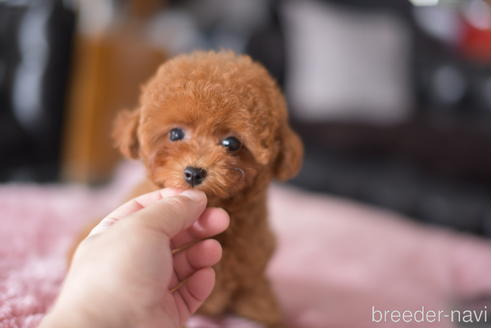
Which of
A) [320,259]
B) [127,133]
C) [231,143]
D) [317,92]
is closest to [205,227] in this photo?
[231,143]

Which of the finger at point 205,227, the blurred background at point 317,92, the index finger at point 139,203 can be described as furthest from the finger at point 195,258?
the blurred background at point 317,92

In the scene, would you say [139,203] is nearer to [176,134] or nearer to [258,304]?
[176,134]

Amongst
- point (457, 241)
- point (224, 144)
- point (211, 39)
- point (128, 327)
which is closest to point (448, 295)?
point (457, 241)

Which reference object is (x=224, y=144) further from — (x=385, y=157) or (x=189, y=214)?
(x=385, y=157)

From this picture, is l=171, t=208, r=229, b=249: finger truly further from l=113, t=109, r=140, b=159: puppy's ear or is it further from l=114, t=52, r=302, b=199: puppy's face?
l=113, t=109, r=140, b=159: puppy's ear

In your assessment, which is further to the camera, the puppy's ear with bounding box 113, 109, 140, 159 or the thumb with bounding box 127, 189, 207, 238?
the puppy's ear with bounding box 113, 109, 140, 159

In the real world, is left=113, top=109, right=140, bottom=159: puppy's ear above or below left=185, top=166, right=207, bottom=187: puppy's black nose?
above

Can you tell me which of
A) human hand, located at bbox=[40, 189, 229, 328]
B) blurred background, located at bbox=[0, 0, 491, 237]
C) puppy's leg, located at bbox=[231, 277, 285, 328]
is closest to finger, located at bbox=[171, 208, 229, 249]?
human hand, located at bbox=[40, 189, 229, 328]
